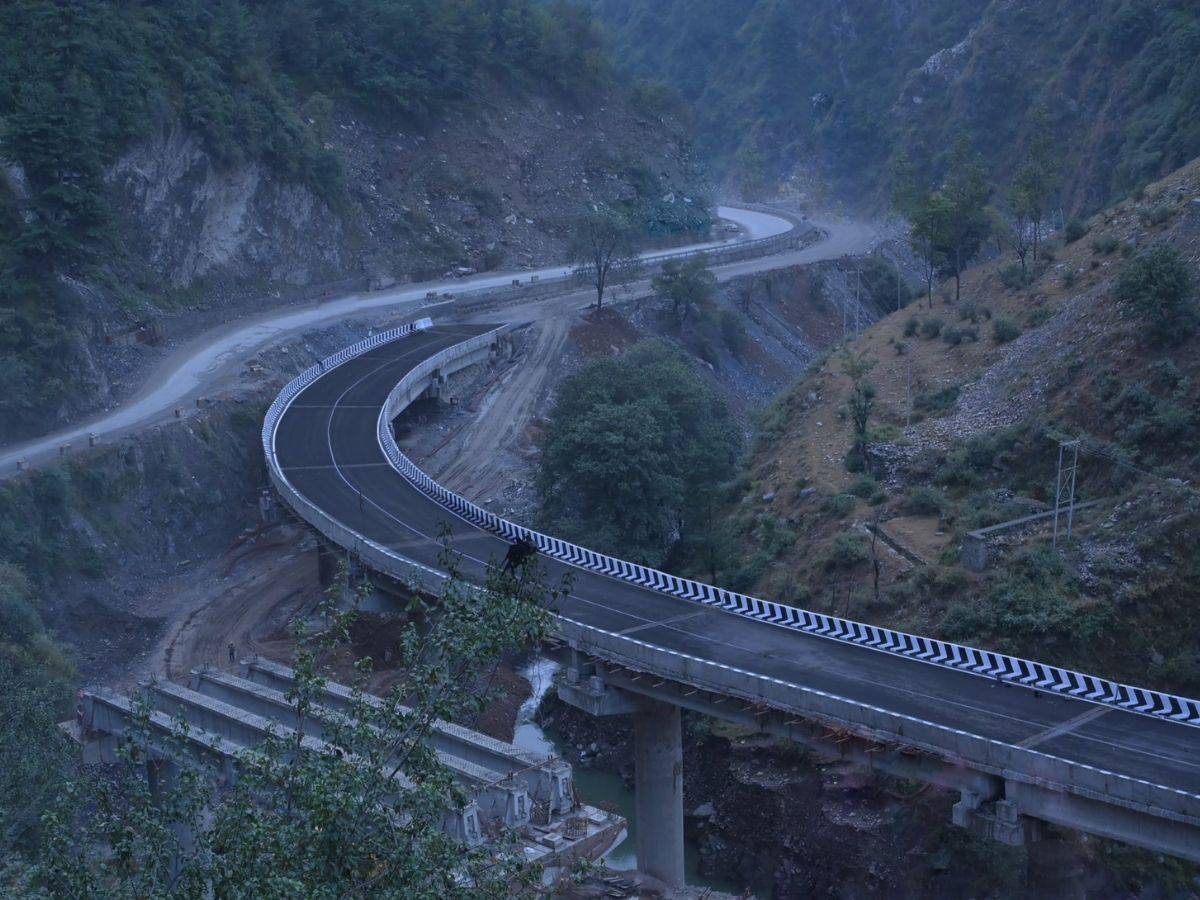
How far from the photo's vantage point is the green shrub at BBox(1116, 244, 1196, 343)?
38.2 meters

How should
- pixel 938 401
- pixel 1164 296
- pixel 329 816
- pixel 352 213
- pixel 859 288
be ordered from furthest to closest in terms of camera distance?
1. pixel 859 288
2. pixel 352 213
3. pixel 938 401
4. pixel 1164 296
5. pixel 329 816

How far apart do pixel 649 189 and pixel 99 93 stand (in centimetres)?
4762

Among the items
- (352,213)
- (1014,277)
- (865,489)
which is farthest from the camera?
(352,213)

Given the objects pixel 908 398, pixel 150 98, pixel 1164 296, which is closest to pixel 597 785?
pixel 908 398

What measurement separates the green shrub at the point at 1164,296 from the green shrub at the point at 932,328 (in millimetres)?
14045

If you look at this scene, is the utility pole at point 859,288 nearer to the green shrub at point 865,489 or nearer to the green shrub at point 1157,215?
the green shrub at point 1157,215

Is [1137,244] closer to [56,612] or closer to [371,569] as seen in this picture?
[371,569]

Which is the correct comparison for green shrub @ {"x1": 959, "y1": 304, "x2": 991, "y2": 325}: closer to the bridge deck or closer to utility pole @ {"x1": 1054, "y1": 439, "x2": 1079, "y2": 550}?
utility pole @ {"x1": 1054, "y1": 439, "x2": 1079, "y2": 550}

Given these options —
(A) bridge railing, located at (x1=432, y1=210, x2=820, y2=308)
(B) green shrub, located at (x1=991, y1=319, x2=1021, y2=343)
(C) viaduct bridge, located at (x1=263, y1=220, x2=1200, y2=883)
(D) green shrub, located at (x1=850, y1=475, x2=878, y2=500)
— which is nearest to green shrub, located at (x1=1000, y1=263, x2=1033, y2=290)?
(B) green shrub, located at (x1=991, y1=319, x2=1021, y2=343)

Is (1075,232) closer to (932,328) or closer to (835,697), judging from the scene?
(932,328)

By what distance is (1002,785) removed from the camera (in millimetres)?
23828

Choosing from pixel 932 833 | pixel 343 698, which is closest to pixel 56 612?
pixel 343 698

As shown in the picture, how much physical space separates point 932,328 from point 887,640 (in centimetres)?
2646

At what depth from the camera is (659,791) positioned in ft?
100
